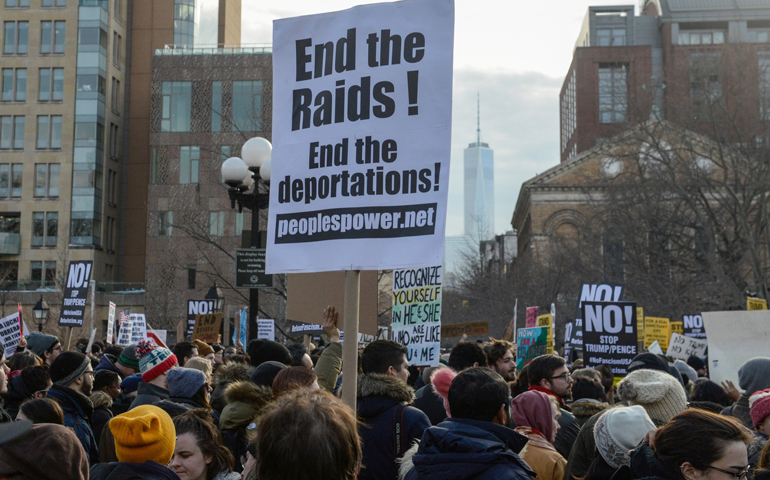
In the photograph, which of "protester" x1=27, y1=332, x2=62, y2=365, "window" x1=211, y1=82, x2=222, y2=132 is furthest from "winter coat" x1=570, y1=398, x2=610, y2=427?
"window" x1=211, y1=82, x2=222, y2=132

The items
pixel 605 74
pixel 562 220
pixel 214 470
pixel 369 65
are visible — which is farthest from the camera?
pixel 605 74

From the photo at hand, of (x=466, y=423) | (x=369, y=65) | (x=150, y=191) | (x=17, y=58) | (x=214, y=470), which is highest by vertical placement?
(x=17, y=58)

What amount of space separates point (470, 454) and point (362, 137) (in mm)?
1834

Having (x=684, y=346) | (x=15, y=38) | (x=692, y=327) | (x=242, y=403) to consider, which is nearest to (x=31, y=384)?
(x=242, y=403)

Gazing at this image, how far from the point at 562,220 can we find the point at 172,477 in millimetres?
66425

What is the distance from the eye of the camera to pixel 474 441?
3379mm

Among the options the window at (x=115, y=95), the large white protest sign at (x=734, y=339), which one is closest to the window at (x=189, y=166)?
the window at (x=115, y=95)

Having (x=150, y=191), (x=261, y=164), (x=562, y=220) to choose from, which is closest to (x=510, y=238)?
(x=562, y=220)

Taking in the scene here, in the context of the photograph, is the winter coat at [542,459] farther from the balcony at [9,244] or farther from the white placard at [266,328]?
the balcony at [9,244]

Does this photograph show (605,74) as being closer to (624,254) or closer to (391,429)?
(624,254)

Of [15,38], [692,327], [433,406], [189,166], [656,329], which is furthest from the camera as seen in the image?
[15,38]

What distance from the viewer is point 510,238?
94.6 metres

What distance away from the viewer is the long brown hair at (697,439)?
134 inches

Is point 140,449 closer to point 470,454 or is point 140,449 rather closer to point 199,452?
point 199,452
